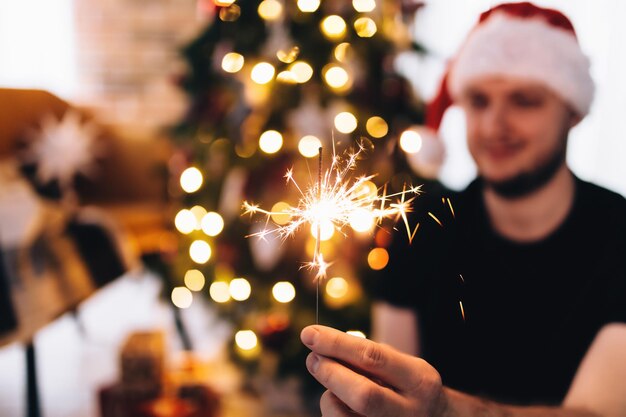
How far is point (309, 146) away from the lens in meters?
1.47

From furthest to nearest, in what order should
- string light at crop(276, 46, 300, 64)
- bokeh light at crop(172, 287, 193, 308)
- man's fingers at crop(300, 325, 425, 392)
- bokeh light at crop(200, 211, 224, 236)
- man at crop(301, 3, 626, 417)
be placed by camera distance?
bokeh light at crop(172, 287, 193, 308) → bokeh light at crop(200, 211, 224, 236) → string light at crop(276, 46, 300, 64) → man at crop(301, 3, 626, 417) → man's fingers at crop(300, 325, 425, 392)

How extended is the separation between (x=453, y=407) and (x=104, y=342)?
2009 millimetres

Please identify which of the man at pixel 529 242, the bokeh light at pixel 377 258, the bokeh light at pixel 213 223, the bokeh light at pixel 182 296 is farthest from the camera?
the bokeh light at pixel 182 296

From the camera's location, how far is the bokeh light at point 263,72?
1497 millimetres

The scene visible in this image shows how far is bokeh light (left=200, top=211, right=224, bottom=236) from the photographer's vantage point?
1.61m

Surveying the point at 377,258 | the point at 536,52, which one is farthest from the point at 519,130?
the point at 377,258

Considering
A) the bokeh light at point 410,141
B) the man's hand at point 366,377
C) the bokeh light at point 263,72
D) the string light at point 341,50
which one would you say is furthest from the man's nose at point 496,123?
the bokeh light at point 263,72

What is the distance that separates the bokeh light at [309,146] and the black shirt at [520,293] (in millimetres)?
469

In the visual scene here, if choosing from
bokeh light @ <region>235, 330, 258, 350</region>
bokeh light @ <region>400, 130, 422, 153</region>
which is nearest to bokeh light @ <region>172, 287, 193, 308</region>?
bokeh light @ <region>235, 330, 258, 350</region>

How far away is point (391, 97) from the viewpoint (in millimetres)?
1561

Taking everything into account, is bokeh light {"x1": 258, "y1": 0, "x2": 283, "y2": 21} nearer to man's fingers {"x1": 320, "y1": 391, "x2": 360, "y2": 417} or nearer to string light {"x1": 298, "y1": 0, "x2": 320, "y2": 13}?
string light {"x1": 298, "y1": 0, "x2": 320, "y2": 13}

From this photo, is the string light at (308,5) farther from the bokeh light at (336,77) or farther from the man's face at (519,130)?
the man's face at (519,130)

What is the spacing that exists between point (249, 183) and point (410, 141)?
0.50 m

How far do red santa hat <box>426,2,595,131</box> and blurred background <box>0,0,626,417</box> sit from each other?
0.84ft
